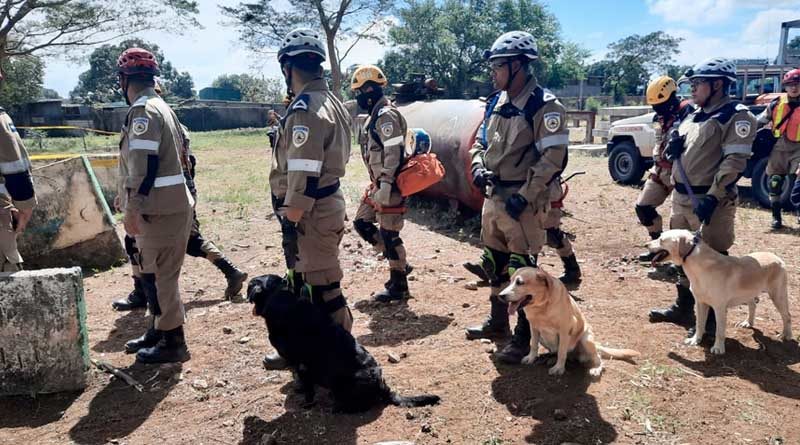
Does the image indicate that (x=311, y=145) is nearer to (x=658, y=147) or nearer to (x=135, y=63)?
(x=135, y=63)

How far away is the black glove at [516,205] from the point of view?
3.73 meters

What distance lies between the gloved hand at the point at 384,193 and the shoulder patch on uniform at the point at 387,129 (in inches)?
18.3

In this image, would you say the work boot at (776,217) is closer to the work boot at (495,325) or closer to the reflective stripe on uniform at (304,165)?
the work boot at (495,325)

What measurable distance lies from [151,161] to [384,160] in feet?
7.10

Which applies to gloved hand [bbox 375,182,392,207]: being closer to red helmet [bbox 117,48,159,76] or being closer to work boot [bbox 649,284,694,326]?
red helmet [bbox 117,48,159,76]

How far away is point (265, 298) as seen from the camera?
330 centimetres

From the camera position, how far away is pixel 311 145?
3.27m

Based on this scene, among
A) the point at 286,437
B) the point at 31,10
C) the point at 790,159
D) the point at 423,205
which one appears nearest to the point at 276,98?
the point at 31,10

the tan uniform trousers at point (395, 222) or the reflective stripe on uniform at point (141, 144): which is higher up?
the reflective stripe on uniform at point (141, 144)

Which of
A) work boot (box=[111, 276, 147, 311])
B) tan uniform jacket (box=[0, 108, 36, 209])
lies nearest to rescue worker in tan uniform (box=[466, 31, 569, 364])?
tan uniform jacket (box=[0, 108, 36, 209])

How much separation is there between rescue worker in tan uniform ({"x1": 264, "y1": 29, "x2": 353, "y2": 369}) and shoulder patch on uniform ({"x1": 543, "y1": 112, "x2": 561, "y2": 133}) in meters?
1.30

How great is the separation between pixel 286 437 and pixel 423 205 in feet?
21.9

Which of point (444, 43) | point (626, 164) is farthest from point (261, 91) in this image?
point (626, 164)

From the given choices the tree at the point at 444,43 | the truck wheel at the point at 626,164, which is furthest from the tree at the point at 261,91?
the truck wheel at the point at 626,164
